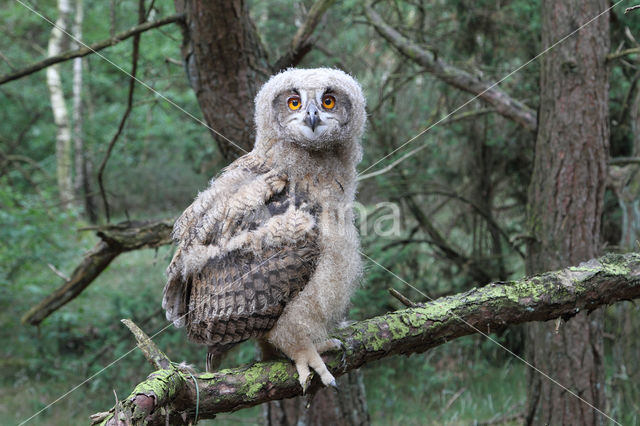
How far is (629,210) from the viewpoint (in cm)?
483

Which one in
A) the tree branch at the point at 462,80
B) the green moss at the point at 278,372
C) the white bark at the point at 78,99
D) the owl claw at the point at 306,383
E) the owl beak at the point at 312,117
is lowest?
the owl claw at the point at 306,383

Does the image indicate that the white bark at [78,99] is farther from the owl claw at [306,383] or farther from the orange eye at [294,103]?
the owl claw at [306,383]

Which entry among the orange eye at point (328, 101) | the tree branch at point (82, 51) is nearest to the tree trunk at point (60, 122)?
the tree branch at point (82, 51)

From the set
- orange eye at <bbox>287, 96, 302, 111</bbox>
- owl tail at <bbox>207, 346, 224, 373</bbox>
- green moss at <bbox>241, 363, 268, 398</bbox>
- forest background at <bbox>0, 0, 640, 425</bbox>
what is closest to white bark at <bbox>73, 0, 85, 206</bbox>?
forest background at <bbox>0, 0, 640, 425</bbox>

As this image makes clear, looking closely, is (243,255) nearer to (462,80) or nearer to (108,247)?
(108,247)

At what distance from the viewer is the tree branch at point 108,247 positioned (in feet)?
13.9

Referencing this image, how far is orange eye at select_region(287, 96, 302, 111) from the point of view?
273cm

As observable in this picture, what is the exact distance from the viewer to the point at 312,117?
2.62 metres

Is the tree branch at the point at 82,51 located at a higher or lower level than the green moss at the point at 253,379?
higher

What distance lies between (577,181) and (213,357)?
314cm

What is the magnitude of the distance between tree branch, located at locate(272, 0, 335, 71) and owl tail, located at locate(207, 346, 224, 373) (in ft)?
7.85

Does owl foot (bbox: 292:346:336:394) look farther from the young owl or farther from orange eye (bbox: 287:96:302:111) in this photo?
orange eye (bbox: 287:96:302:111)

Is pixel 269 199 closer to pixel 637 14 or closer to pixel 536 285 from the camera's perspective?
pixel 536 285

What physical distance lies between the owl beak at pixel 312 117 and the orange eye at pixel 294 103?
4.1 inches
